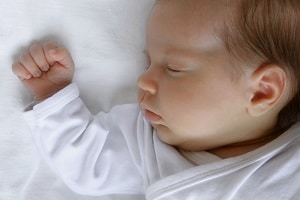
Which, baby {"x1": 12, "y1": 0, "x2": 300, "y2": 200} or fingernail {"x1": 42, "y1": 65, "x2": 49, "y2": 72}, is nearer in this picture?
baby {"x1": 12, "y1": 0, "x2": 300, "y2": 200}

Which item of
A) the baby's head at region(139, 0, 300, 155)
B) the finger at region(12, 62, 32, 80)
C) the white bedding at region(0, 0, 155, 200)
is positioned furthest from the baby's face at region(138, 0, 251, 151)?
the finger at region(12, 62, 32, 80)

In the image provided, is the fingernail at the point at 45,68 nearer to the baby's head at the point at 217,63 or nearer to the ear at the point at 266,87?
the baby's head at the point at 217,63

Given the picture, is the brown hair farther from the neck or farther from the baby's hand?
the baby's hand

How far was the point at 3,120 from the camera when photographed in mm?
1180

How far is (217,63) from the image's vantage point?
108 cm

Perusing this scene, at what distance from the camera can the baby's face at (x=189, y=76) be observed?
1.07m

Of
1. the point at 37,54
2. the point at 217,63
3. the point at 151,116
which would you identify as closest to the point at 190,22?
the point at 217,63

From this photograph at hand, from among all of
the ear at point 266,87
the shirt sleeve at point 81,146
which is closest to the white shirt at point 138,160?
the shirt sleeve at point 81,146

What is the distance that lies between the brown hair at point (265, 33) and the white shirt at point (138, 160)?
0.63 feet

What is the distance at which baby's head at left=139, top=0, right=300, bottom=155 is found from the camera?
3.46 ft

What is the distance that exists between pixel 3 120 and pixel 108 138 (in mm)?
217

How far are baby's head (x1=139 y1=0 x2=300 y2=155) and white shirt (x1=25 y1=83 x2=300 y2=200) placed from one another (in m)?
0.07

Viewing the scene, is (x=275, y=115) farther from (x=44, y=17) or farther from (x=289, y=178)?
(x=44, y=17)

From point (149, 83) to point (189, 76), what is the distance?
0.08 m
